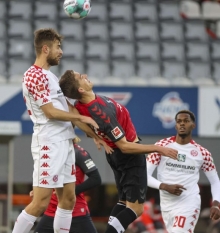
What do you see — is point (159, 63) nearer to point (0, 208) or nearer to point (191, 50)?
point (191, 50)

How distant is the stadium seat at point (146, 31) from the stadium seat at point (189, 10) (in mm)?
794

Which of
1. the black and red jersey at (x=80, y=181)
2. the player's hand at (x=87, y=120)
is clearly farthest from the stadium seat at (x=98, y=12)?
the player's hand at (x=87, y=120)

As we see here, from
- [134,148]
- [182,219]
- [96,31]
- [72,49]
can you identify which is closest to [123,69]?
[72,49]

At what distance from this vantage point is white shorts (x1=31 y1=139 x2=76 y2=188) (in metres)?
6.05

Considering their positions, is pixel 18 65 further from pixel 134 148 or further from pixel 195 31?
pixel 134 148

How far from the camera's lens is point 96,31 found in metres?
14.3

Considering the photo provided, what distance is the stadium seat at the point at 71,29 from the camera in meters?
14.2

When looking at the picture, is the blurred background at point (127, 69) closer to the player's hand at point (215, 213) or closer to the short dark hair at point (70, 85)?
the player's hand at point (215, 213)

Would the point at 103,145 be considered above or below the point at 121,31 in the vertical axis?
below

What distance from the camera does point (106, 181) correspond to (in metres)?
11.8

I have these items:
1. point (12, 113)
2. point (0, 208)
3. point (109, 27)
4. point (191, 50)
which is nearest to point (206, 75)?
point (191, 50)

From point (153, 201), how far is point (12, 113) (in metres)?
2.68

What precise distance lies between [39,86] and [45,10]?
28.4 ft

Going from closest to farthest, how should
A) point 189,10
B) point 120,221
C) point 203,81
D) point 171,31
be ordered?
point 120,221, point 203,81, point 171,31, point 189,10
